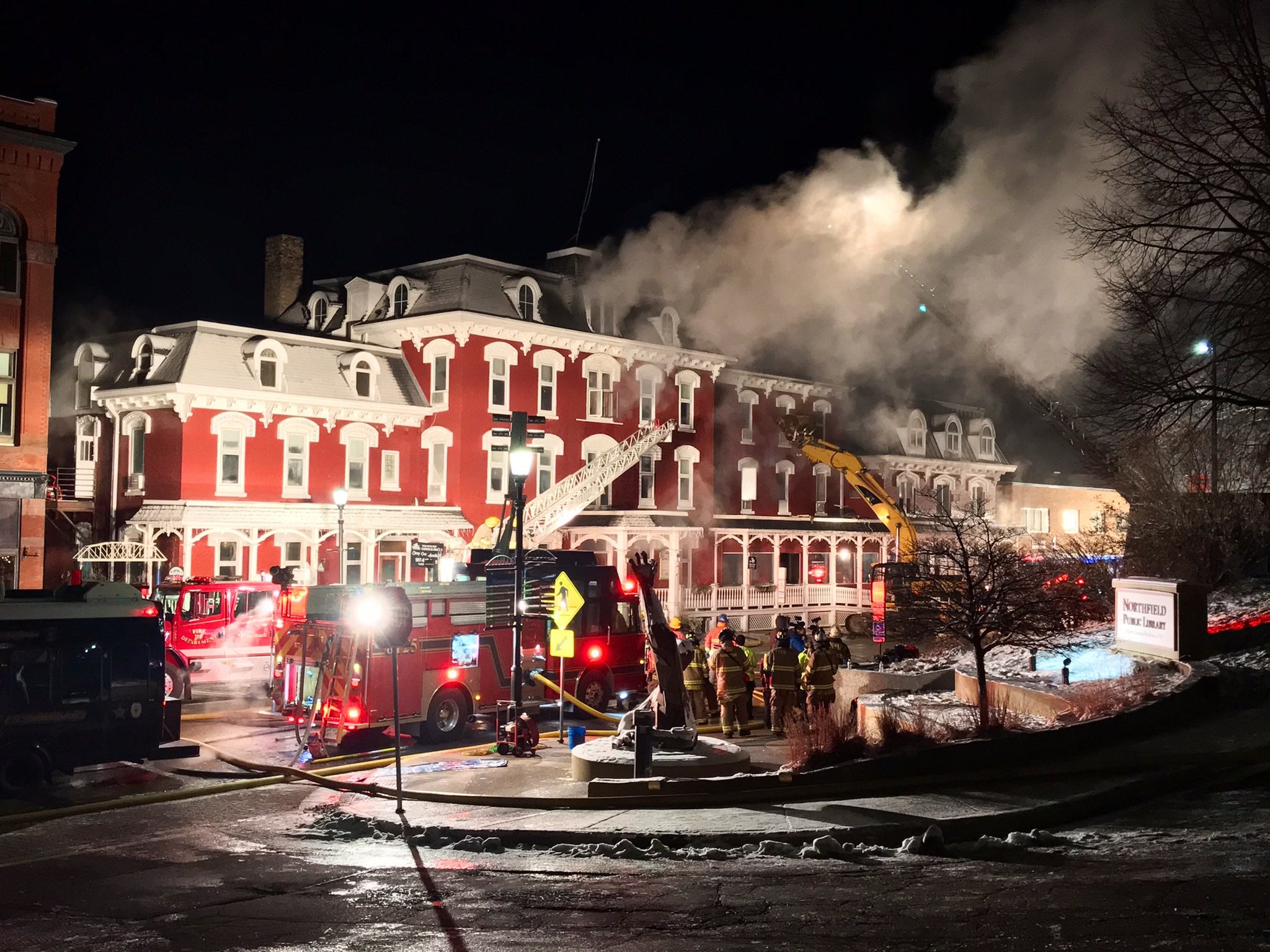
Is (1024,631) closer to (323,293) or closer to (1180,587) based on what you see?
(1180,587)

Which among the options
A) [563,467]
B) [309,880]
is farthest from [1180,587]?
[563,467]

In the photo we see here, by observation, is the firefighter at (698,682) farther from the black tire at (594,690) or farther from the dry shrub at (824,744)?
the dry shrub at (824,744)

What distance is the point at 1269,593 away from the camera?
866 inches

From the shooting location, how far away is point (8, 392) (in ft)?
83.7

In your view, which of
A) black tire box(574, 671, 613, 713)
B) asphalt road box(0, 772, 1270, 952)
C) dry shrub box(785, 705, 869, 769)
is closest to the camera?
asphalt road box(0, 772, 1270, 952)

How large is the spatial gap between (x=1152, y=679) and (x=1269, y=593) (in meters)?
8.49

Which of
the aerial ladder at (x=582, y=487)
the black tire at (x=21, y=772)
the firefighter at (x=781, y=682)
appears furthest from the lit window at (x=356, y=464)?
the black tire at (x=21, y=772)

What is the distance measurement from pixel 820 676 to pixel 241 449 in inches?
831

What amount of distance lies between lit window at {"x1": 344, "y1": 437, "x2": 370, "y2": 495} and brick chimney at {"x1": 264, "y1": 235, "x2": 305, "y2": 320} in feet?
31.4

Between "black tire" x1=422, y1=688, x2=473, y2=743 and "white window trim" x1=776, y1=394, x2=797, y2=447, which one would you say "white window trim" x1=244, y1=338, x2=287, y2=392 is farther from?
"white window trim" x1=776, y1=394, x2=797, y2=447

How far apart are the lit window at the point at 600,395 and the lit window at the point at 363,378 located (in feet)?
24.5

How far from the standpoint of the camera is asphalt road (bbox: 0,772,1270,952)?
7613 mm

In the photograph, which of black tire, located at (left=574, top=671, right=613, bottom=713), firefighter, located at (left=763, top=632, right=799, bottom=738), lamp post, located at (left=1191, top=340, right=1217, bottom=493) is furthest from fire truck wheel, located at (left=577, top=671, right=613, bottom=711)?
lamp post, located at (left=1191, top=340, right=1217, bottom=493)

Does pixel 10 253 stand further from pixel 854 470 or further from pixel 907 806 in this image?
pixel 854 470
